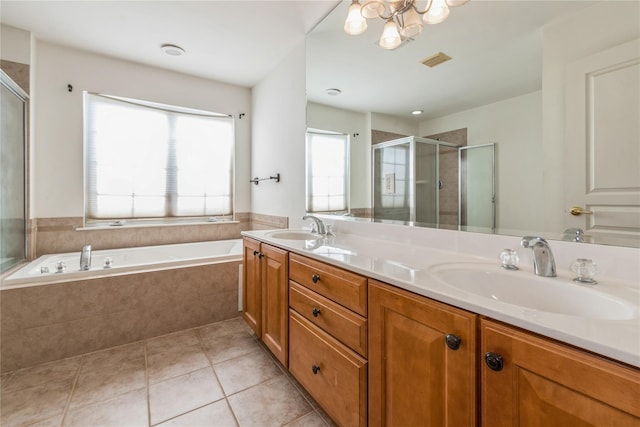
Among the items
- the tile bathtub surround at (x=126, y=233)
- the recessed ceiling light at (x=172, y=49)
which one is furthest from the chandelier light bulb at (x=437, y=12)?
the recessed ceiling light at (x=172, y=49)

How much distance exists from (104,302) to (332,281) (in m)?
1.83

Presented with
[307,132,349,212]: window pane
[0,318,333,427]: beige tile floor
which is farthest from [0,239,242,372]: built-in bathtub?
[307,132,349,212]: window pane

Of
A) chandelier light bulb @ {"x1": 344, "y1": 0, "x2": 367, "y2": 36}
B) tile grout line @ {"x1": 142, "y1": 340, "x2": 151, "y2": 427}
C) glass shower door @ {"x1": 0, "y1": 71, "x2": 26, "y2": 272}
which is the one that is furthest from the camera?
glass shower door @ {"x1": 0, "y1": 71, "x2": 26, "y2": 272}

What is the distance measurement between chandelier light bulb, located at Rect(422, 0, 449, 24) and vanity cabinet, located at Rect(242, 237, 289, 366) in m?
1.38

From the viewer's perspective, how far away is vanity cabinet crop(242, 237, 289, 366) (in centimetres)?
153

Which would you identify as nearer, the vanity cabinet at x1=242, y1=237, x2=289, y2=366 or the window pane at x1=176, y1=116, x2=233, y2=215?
the vanity cabinet at x1=242, y1=237, x2=289, y2=366

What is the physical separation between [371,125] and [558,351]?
4.74 ft

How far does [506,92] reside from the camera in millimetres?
1118

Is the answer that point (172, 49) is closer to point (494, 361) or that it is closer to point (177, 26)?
point (177, 26)

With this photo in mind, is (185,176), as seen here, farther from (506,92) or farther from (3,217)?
(506,92)

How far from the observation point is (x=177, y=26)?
7.04 ft

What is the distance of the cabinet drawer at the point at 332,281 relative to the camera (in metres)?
1.03

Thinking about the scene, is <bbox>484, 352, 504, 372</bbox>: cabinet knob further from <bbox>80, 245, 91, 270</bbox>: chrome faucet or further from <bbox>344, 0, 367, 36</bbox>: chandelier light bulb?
→ <bbox>80, 245, 91, 270</bbox>: chrome faucet

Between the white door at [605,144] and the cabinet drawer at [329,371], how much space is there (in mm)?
946
